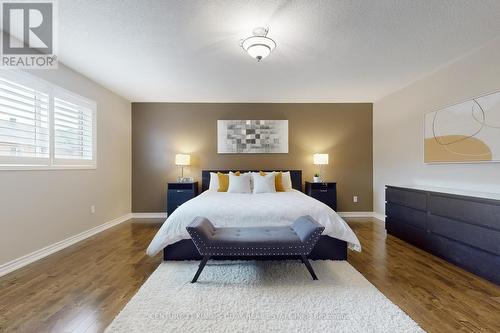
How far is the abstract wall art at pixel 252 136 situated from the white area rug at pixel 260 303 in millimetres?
2968

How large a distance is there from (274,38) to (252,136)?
2.63 m

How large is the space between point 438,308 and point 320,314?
941 millimetres

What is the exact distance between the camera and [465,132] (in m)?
2.95

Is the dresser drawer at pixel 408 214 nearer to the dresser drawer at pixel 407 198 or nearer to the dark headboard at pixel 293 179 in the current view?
the dresser drawer at pixel 407 198

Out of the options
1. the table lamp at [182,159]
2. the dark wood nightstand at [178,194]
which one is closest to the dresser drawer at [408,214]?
the dark wood nightstand at [178,194]

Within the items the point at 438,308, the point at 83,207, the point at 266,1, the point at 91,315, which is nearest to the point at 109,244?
the point at 83,207

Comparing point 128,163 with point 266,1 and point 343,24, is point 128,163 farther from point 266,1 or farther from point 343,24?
point 343,24

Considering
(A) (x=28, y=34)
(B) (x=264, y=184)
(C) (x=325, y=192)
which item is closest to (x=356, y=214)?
(C) (x=325, y=192)

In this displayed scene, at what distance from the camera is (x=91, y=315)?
1745 mm

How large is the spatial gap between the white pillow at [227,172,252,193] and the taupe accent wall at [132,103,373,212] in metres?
0.93

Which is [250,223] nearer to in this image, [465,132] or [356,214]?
[465,132]

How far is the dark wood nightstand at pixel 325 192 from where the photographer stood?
466 cm

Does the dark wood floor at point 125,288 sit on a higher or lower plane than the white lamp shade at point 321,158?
lower

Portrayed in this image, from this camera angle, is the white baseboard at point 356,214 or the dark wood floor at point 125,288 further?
the white baseboard at point 356,214
